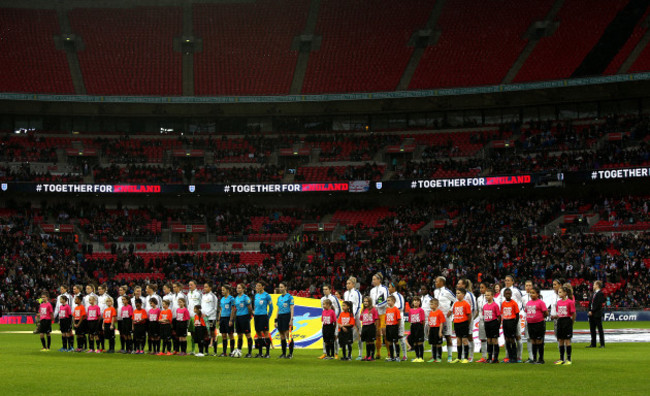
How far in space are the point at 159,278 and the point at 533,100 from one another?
1264 inches

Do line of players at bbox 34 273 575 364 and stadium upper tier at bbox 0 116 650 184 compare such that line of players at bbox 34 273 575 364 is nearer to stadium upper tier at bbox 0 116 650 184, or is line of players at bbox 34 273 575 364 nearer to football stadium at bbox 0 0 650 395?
football stadium at bbox 0 0 650 395

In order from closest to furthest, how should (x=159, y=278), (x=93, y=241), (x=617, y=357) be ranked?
1. (x=617, y=357)
2. (x=159, y=278)
3. (x=93, y=241)

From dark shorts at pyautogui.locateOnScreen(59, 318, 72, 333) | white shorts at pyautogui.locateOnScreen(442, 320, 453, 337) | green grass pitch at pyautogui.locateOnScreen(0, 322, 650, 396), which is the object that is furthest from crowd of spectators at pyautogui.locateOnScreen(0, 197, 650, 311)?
green grass pitch at pyautogui.locateOnScreen(0, 322, 650, 396)

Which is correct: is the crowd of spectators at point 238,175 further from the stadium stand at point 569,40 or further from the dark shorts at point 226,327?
the dark shorts at point 226,327

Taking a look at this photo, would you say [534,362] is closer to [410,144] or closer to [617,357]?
[617,357]

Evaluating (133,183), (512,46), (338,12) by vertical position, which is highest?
(338,12)

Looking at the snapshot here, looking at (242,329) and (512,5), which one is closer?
(242,329)

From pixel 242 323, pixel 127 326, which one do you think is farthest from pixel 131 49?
pixel 242 323

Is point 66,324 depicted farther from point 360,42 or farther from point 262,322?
point 360,42

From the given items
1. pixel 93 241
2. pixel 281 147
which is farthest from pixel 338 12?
pixel 93 241

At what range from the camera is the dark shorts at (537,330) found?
63.5 feet

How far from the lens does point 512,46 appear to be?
64.1 metres

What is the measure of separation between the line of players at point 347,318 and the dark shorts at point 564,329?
23 mm

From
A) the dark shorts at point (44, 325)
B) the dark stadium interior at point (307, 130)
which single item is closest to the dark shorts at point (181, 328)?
the dark shorts at point (44, 325)
